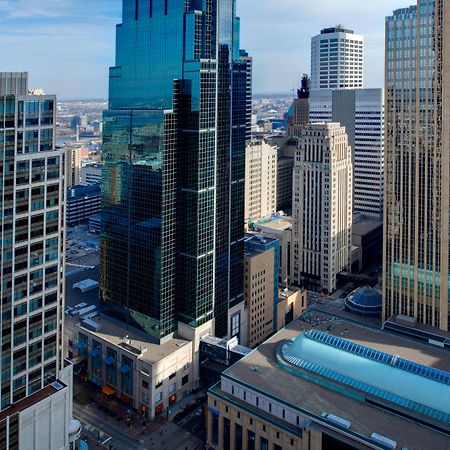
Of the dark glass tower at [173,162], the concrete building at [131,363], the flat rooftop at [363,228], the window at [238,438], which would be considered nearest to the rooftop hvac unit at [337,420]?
the window at [238,438]

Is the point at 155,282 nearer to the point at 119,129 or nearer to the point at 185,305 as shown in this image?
the point at 185,305

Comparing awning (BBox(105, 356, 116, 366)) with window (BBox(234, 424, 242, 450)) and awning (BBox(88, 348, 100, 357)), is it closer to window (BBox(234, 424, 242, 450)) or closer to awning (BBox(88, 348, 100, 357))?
awning (BBox(88, 348, 100, 357))

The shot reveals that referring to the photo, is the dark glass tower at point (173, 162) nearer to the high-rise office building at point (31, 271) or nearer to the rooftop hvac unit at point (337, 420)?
the high-rise office building at point (31, 271)

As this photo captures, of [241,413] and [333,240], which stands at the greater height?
[333,240]

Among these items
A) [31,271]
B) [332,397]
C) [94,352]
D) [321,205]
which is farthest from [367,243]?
[31,271]

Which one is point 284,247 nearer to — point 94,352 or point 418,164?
point 418,164

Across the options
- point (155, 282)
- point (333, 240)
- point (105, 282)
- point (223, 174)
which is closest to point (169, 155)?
point (223, 174)

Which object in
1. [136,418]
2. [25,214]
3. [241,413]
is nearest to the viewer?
[25,214]

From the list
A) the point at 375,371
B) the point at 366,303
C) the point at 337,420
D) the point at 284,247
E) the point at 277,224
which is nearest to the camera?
the point at 337,420
